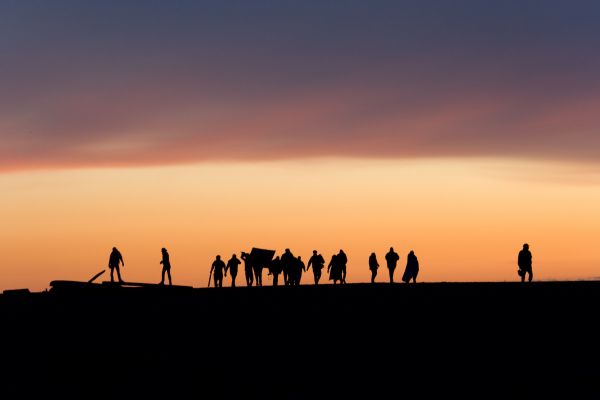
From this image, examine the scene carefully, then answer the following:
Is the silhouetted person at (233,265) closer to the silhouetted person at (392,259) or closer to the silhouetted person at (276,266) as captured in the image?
the silhouetted person at (276,266)

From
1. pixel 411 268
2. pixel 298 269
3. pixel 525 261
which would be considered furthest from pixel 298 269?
pixel 525 261

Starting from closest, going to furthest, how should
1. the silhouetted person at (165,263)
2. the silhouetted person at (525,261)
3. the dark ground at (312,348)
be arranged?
the dark ground at (312,348) → the silhouetted person at (525,261) → the silhouetted person at (165,263)

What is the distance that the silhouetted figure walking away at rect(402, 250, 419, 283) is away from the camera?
159 feet

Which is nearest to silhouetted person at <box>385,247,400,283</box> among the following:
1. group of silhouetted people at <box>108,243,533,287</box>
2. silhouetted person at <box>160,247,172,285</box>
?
group of silhouetted people at <box>108,243,533,287</box>

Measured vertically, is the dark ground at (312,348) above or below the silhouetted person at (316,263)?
below

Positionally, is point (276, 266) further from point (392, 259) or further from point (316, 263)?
point (392, 259)

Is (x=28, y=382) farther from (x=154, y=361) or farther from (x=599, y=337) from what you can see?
(x=599, y=337)

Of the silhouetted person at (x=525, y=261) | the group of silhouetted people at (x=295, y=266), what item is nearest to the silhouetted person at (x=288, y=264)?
the group of silhouetted people at (x=295, y=266)

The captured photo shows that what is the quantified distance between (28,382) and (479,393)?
772 centimetres

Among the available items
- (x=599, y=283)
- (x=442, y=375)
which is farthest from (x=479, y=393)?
(x=599, y=283)

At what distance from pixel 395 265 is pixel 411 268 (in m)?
0.97

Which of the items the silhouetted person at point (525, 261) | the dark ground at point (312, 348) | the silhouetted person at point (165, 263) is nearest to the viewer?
the dark ground at point (312, 348)

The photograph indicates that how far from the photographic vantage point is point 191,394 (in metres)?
16.8

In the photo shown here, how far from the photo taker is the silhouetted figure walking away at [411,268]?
48.6 metres
